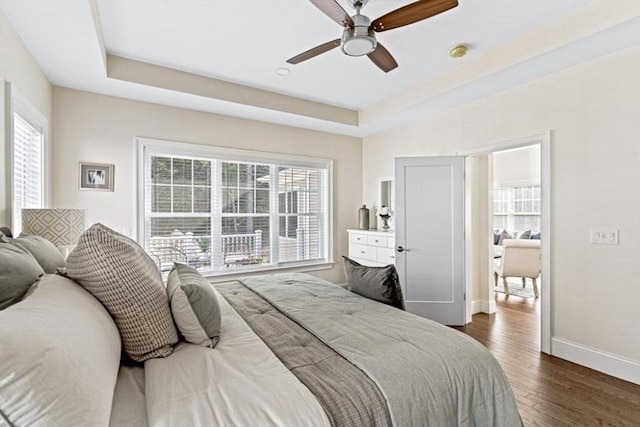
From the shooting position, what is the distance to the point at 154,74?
323 cm

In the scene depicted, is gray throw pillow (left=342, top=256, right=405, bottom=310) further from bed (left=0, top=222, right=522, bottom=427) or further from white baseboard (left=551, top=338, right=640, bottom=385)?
white baseboard (left=551, top=338, right=640, bottom=385)

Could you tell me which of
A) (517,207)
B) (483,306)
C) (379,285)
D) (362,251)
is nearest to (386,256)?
(362,251)

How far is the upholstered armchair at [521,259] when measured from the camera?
482 cm

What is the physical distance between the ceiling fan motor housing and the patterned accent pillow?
6.05 feet

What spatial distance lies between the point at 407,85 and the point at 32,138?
3861mm

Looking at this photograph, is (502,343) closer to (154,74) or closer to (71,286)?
(71,286)

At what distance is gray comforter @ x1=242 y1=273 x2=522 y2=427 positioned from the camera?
45.7 inches

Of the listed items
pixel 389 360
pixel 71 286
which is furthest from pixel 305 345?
pixel 71 286

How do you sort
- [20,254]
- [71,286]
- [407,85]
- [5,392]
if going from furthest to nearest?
[407,85] < [20,254] < [71,286] < [5,392]

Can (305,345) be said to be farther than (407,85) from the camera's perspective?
No

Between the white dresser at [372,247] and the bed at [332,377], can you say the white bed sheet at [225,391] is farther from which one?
the white dresser at [372,247]

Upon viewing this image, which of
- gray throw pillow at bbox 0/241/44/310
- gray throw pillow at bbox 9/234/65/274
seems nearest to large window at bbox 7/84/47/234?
gray throw pillow at bbox 9/234/65/274

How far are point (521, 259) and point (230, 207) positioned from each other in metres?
4.44

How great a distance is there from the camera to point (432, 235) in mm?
3869
